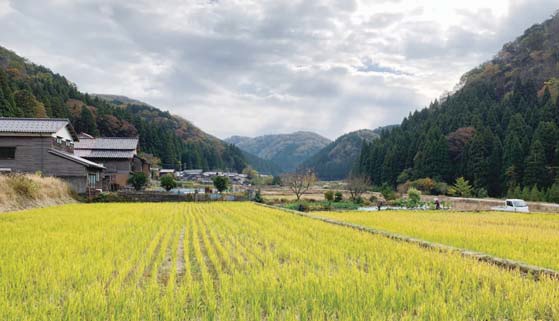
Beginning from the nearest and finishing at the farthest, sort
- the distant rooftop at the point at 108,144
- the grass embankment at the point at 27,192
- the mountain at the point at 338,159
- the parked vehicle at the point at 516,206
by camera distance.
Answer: the grass embankment at the point at 27,192 → the parked vehicle at the point at 516,206 → the distant rooftop at the point at 108,144 → the mountain at the point at 338,159

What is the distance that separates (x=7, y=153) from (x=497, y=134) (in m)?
58.8

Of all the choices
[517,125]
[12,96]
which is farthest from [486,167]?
[12,96]

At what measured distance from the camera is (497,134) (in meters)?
54.4

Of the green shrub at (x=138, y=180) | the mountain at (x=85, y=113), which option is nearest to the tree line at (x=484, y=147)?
the green shrub at (x=138, y=180)

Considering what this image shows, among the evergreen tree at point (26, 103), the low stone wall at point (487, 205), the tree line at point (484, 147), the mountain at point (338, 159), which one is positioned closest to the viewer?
the low stone wall at point (487, 205)

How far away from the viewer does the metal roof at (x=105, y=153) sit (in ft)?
127

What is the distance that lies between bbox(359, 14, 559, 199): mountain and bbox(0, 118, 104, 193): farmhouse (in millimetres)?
38544

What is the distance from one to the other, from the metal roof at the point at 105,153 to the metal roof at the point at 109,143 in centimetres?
→ 47

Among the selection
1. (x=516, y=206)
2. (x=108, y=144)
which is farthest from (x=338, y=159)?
(x=516, y=206)

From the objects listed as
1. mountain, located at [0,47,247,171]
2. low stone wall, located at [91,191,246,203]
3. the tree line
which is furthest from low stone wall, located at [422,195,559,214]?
mountain, located at [0,47,247,171]

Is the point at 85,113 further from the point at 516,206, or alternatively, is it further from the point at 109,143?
the point at 516,206

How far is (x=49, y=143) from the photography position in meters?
26.5

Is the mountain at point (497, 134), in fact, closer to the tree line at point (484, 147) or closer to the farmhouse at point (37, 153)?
the tree line at point (484, 147)

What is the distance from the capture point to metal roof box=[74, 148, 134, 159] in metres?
38.8
